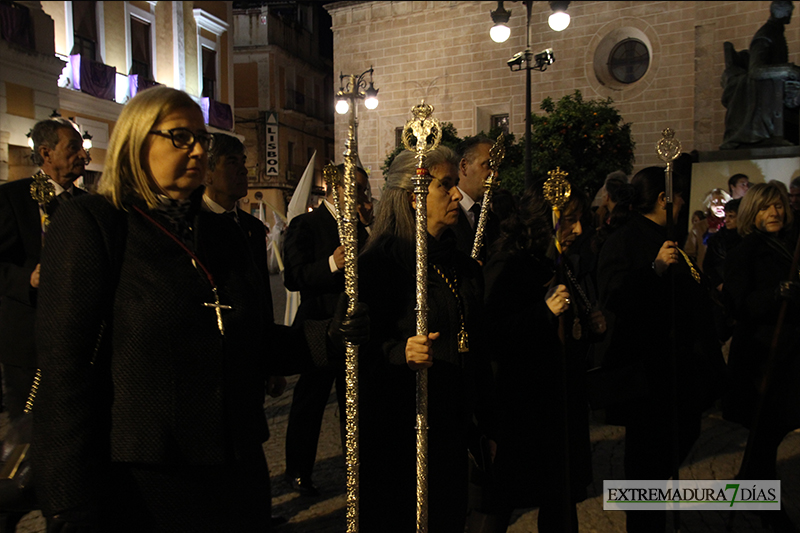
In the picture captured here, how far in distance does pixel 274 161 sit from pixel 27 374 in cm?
3443

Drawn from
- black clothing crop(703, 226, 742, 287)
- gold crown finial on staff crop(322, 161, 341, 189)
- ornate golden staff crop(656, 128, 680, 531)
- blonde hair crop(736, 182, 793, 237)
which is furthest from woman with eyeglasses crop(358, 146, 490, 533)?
black clothing crop(703, 226, 742, 287)

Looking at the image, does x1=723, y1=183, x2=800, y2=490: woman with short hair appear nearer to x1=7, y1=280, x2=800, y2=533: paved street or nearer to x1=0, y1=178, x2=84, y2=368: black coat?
x1=7, y1=280, x2=800, y2=533: paved street

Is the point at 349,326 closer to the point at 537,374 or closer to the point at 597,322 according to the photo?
the point at 537,374

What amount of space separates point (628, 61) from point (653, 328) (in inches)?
831

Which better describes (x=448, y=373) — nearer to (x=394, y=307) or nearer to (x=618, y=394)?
(x=394, y=307)

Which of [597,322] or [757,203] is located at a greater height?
[757,203]

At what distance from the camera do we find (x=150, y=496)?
1.76 metres

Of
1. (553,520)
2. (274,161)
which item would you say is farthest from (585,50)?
(553,520)

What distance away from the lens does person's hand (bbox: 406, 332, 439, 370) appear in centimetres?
228

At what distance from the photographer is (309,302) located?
418cm

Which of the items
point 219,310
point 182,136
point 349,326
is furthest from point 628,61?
point 219,310

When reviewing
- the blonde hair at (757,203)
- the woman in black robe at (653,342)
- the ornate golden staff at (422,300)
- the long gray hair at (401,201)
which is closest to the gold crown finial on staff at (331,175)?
the long gray hair at (401,201)

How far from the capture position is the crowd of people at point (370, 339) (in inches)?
67.3

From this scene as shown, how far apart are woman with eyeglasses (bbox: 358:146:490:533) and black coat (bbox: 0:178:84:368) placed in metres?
1.82
